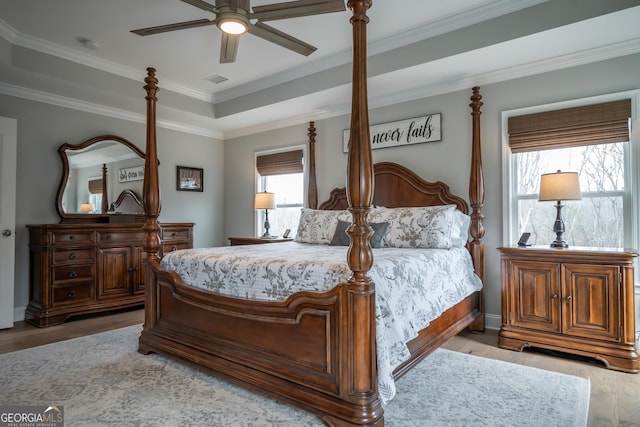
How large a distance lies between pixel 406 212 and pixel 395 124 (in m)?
1.21

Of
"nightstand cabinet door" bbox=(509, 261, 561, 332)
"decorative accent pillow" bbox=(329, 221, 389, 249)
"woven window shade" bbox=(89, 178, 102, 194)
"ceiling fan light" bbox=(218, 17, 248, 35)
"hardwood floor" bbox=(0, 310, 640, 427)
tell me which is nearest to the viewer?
"hardwood floor" bbox=(0, 310, 640, 427)

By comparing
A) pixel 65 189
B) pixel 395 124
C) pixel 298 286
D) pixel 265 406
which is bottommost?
pixel 265 406

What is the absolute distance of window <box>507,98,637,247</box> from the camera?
303 cm

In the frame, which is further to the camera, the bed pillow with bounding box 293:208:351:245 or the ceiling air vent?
the ceiling air vent

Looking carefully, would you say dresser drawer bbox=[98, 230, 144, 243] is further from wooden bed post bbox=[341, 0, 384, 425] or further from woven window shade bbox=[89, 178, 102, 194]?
wooden bed post bbox=[341, 0, 384, 425]

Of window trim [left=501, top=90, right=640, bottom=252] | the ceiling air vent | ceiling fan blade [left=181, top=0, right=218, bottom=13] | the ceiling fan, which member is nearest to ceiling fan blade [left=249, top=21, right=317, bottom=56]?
the ceiling fan

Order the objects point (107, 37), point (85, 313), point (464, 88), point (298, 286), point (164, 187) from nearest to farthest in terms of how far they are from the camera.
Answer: point (298, 286) < point (107, 37) < point (464, 88) < point (85, 313) < point (164, 187)

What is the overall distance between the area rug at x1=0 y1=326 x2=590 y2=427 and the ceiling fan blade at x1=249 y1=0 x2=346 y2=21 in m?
2.39

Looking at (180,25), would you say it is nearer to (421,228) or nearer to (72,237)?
(421,228)

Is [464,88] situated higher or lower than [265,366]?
higher

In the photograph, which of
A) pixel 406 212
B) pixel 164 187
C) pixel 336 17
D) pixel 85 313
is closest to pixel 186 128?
pixel 164 187

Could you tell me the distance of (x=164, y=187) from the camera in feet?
17.5

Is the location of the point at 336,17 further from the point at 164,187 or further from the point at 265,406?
the point at 164,187

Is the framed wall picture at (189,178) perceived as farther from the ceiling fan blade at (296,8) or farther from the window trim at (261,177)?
the ceiling fan blade at (296,8)
